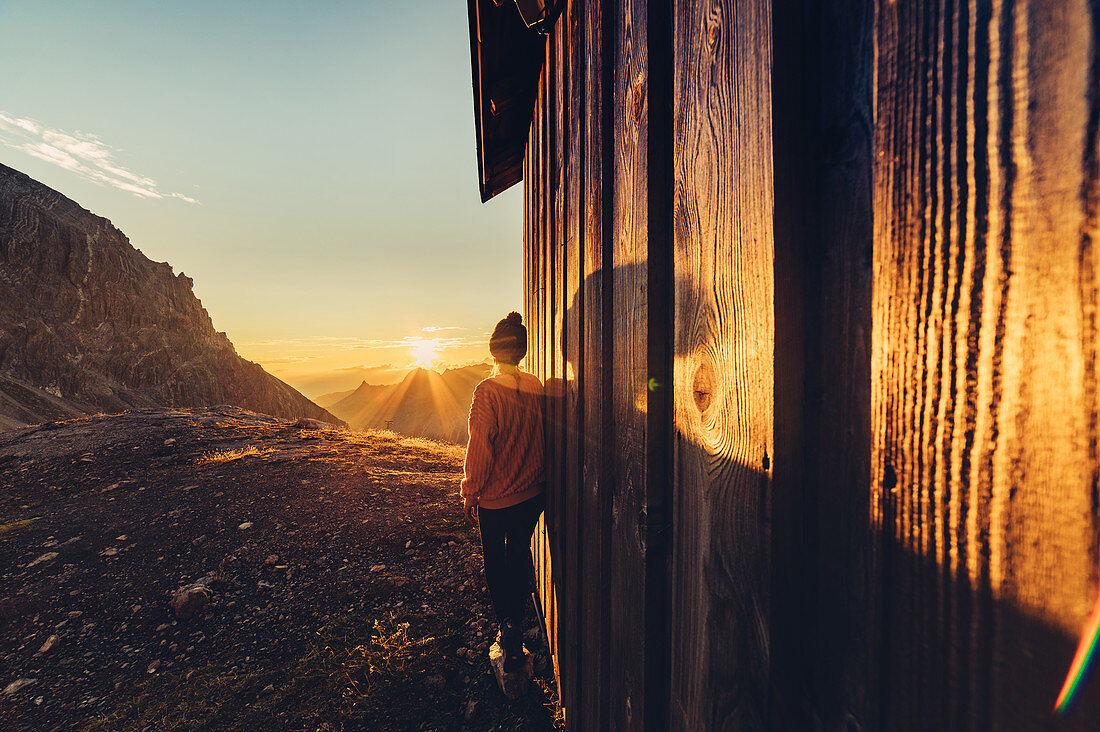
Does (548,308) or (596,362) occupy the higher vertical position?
(548,308)

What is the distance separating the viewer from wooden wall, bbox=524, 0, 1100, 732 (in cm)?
36

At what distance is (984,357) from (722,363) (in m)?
0.37

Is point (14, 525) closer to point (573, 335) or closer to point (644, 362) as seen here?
point (573, 335)

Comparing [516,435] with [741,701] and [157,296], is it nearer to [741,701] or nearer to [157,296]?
[741,701]

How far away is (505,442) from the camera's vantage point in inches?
96.2

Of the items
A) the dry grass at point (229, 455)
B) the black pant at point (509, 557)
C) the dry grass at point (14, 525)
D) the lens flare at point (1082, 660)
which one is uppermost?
the lens flare at point (1082, 660)

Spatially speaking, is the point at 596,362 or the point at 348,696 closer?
the point at 596,362

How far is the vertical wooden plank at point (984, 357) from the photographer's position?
339 mm

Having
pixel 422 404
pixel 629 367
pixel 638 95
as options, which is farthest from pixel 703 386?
pixel 422 404

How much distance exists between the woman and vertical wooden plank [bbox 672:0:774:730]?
1.56m

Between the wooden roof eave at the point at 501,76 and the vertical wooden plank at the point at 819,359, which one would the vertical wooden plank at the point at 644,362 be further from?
the wooden roof eave at the point at 501,76

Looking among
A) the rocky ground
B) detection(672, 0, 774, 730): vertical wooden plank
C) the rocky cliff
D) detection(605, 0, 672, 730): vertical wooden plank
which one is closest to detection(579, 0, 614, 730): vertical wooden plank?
detection(605, 0, 672, 730): vertical wooden plank

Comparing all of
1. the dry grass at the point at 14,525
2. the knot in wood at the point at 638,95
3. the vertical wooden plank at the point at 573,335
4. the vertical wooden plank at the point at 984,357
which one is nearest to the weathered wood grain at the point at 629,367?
the knot in wood at the point at 638,95

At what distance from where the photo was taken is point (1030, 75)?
35 cm
